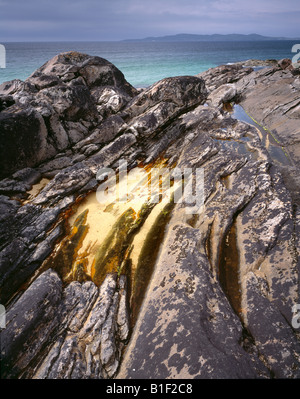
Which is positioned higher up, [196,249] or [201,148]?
[201,148]

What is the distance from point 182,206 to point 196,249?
6.74 ft

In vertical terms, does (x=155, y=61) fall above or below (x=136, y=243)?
above

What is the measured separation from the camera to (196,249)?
6.21 m

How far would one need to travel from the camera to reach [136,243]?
7082 mm

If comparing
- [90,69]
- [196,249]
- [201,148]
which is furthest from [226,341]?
[90,69]

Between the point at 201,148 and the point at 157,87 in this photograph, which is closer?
the point at 201,148
